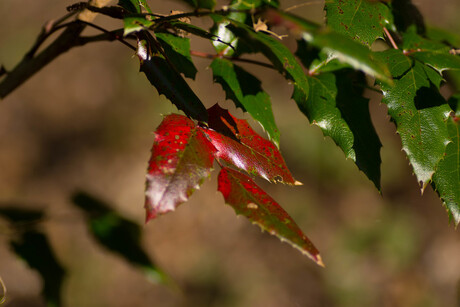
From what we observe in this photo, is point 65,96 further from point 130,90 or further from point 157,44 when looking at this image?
point 157,44

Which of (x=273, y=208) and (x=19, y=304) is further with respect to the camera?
(x=19, y=304)

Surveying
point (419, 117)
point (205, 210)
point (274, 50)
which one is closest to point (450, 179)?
point (419, 117)

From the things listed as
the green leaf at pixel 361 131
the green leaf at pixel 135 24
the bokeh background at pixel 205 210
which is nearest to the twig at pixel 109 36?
the green leaf at pixel 135 24

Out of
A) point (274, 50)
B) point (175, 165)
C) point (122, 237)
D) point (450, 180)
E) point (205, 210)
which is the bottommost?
point (205, 210)

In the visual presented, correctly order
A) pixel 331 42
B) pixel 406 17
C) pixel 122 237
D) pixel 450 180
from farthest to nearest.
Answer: pixel 122 237 → pixel 406 17 → pixel 450 180 → pixel 331 42

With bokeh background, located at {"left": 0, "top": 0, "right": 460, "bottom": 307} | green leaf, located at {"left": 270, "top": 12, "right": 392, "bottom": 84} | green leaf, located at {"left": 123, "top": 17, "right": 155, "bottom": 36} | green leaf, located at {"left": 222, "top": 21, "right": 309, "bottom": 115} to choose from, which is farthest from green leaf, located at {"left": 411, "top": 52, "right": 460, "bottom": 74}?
bokeh background, located at {"left": 0, "top": 0, "right": 460, "bottom": 307}

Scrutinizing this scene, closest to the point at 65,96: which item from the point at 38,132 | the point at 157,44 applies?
the point at 38,132

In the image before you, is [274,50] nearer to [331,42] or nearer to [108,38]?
[331,42]
